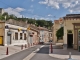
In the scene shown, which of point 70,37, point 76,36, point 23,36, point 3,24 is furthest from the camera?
point 23,36

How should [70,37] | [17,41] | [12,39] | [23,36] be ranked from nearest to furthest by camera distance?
1. [70,37]
2. [12,39]
3. [17,41]
4. [23,36]

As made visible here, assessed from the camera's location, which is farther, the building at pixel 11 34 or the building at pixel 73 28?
the building at pixel 11 34

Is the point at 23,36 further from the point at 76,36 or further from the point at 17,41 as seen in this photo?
the point at 76,36

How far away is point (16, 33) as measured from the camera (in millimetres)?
48562

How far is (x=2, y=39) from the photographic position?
40344 millimetres

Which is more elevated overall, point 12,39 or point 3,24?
point 3,24

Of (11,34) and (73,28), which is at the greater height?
(73,28)

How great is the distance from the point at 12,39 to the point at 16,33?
4232mm

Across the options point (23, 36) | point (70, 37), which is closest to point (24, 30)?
point (23, 36)

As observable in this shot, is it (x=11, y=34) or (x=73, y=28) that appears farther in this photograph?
(x=11, y=34)

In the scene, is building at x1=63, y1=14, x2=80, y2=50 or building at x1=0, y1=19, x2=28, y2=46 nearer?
building at x1=63, y1=14, x2=80, y2=50

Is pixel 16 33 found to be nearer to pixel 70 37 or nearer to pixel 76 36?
pixel 70 37

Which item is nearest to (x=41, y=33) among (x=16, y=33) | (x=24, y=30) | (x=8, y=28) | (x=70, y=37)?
(x=24, y=30)

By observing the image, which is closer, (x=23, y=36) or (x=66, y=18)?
(x=66, y=18)
